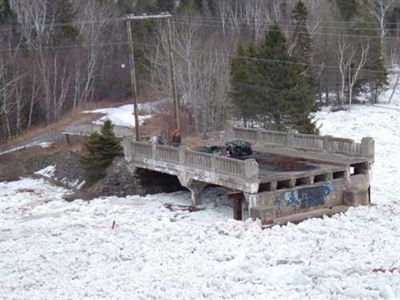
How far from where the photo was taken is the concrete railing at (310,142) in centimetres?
2403

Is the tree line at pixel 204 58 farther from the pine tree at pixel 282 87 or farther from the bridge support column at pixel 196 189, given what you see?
the bridge support column at pixel 196 189

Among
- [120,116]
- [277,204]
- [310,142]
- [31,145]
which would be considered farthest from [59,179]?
[120,116]

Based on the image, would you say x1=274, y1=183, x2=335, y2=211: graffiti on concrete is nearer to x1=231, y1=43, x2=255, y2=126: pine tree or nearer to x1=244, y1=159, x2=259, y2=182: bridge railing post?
x1=244, y1=159, x2=259, y2=182: bridge railing post

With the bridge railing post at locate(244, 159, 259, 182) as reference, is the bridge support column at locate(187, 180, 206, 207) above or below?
below

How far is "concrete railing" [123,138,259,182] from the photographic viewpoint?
20.7m

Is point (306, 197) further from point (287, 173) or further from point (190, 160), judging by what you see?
point (190, 160)

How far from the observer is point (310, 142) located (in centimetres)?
2675

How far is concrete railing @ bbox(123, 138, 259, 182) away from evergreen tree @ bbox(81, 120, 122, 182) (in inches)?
97.6

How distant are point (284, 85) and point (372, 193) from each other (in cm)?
1637

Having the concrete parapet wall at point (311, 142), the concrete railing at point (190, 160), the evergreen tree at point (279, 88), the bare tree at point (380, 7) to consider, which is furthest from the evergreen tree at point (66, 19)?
the concrete railing at point (190, 160)

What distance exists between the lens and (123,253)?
1834 centimetres

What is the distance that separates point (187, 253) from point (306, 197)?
18.1 ft

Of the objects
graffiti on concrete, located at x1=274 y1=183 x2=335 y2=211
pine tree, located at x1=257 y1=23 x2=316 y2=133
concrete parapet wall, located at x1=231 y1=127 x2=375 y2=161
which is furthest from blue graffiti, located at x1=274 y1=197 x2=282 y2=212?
pine tree, located at x1=257 y1=23 x2=316 y2=133

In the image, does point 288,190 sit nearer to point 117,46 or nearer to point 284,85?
point 284,85
